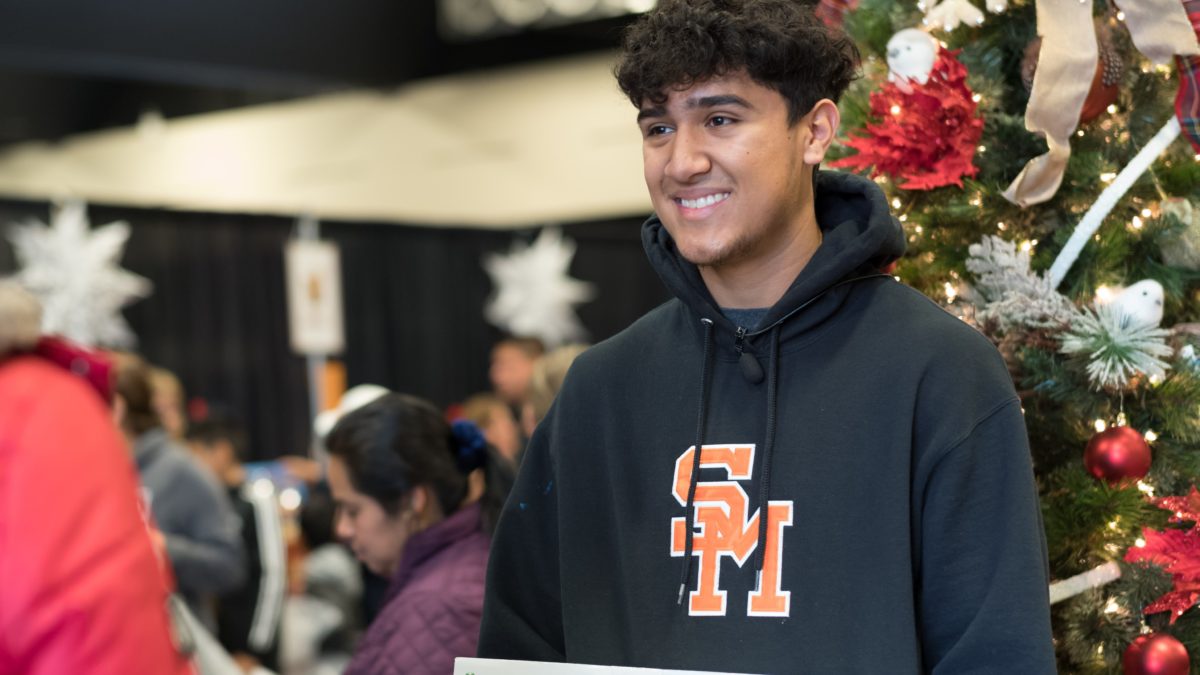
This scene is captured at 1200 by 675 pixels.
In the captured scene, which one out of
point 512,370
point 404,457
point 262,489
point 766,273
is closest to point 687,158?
point 766,273

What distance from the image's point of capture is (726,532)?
182cm

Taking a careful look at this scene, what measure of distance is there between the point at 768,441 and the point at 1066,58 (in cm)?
83

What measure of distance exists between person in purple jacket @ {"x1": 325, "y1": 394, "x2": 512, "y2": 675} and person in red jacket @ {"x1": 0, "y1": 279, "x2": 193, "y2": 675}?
1.25 m

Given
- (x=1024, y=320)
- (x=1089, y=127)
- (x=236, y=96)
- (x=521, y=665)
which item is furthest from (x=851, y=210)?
(x=236, y=96)

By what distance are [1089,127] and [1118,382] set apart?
446 millimetres

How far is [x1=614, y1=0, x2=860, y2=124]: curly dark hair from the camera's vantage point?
1832 millimetres

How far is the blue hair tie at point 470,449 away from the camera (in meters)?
2.94

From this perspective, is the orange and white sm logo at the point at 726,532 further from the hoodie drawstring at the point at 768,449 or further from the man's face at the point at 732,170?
the man's face at the point at 732,170

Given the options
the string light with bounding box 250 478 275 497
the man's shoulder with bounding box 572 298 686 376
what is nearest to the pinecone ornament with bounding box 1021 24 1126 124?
the man's shoulder with bounding box 572 298 686 376

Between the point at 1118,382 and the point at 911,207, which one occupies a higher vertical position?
the point at 911,207

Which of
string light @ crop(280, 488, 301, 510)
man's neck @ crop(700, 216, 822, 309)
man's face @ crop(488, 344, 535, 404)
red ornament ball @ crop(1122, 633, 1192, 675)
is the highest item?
man's neck @ crop(700, 216, 822, 309)

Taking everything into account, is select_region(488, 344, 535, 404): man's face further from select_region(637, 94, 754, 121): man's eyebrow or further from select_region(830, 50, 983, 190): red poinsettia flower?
select_region(637, 94, 754, 121): man's eyebrow

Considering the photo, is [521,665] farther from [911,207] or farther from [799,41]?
[911,207]

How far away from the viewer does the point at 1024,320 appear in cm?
222
